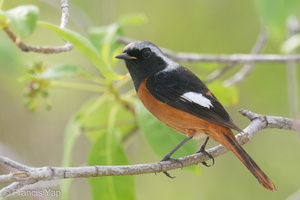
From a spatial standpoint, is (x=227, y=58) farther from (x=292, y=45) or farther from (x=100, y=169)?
(x=100, y=169)

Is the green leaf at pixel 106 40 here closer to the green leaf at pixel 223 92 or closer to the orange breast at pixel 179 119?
the orange breast at pixel 179 119

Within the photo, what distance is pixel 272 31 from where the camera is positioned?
9.24 feet

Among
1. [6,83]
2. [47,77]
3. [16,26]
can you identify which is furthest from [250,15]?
[16,26]

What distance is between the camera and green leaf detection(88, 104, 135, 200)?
383 cm

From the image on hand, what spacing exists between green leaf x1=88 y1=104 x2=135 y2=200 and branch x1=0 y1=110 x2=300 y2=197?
769 mm

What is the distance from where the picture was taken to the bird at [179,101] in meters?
3.29

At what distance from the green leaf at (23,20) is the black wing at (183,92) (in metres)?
0.97

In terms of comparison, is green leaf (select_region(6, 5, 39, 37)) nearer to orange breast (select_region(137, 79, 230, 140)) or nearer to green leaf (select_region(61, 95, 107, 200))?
orange breast (select_region(137, 79, 230, 140))

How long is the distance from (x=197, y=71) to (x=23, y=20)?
406cm

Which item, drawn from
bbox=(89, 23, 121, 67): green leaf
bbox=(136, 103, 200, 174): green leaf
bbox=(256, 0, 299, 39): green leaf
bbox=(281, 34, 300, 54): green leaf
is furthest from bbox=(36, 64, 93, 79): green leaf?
bbox=(281, 34, 300, 54): green leaf

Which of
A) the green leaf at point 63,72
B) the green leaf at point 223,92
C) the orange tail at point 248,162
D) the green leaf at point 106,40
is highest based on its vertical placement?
the green leaf at point 106,40

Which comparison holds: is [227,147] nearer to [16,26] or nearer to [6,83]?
[16,26]

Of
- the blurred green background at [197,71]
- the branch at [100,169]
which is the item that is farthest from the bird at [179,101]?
the blurred green background at [197,71]

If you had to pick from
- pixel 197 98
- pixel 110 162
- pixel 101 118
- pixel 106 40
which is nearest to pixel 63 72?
pixel 106 40
